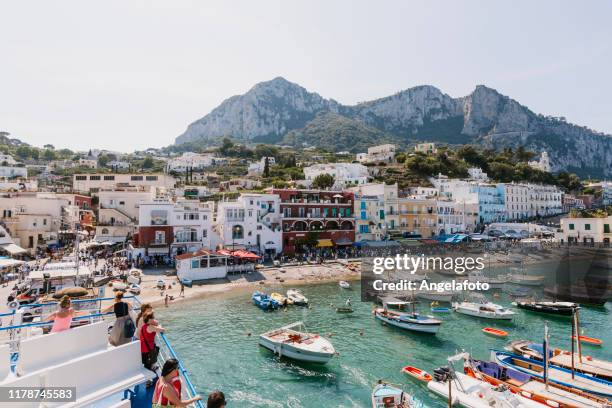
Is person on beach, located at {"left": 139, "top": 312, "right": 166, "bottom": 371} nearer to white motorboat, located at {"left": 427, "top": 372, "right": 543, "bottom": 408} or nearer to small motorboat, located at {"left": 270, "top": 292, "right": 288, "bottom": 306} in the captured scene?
white motorboat, located at {"left": 427, "top": 372, "right": 543, "bottom": 408}

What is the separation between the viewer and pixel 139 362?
7.68 metres

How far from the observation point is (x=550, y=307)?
34.3m

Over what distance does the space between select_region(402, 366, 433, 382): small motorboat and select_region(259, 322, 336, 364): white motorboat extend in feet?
14.9

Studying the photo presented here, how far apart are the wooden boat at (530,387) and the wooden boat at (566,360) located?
9.35 ft

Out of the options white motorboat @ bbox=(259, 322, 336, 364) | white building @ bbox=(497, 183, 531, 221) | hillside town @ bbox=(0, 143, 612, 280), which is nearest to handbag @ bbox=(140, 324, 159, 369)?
white motorboat @ bbox=(259, 322, 336, 364)

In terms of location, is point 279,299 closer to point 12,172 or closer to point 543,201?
point 543,201

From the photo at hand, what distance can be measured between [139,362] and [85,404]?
1.45 meters

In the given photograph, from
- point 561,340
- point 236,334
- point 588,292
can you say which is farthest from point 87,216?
point 588,292

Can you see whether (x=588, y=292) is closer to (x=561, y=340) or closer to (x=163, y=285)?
(x=561, y=340)

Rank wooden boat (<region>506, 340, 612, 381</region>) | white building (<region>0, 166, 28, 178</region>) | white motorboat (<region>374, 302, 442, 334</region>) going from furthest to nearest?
white building (<region>0, 166, 28, 178</region>) < white motorboat (<region>374, 302, 442, 334</region>) < wooden boat (<region>506, 340, 612, 381</region>)

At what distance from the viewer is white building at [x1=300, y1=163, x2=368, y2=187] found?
91.9 m

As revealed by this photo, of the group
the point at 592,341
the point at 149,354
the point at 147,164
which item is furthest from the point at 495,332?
the point at 147,164

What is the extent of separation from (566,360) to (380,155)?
11082 cm

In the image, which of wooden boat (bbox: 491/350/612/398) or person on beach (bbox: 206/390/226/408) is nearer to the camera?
Result: person on beach (bbox: 206/390/226/408)
